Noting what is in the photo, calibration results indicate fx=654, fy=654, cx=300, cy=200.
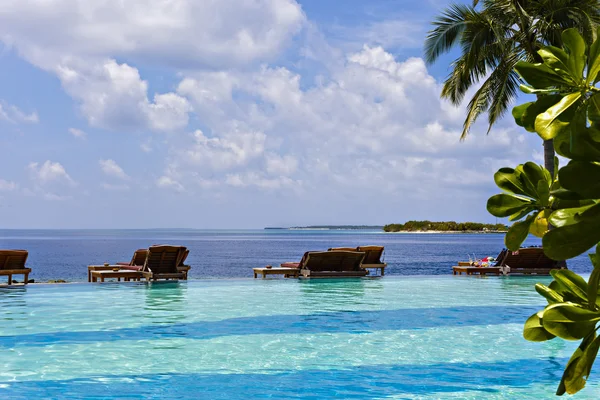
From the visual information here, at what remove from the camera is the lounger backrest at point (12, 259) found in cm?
1548

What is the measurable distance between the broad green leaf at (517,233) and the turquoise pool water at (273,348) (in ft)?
Answer: 15.3

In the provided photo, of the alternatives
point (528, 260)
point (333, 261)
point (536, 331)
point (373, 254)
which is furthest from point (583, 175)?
point (373, 254)

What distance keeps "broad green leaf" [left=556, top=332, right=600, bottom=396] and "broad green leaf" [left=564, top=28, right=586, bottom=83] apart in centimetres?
43

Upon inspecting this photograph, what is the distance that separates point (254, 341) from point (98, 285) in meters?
8.82

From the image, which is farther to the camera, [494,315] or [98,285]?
[98,285]

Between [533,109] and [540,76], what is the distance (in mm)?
59

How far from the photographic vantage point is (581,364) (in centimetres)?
110

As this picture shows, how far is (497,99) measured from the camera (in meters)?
18.6

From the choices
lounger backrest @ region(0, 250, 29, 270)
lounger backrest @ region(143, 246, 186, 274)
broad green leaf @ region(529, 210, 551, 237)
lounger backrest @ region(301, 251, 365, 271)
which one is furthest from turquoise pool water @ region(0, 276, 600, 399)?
broad green leaf @ region(529, 210, 551, 237)

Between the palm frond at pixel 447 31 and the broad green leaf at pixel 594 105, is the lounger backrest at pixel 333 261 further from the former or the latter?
the broad green leaf at pixel 594 105

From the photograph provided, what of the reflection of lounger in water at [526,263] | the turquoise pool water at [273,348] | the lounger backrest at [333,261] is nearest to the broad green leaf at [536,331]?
the turquoise pool water at [273,348]

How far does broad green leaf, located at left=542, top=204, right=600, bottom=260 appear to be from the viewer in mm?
913

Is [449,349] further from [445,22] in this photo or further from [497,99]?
[445,22]

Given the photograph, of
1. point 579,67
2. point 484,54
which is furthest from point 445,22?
point 579,67
